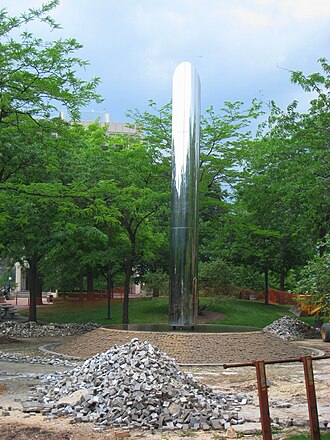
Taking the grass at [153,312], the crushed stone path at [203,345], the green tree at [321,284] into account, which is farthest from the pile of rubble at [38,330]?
the green tree at [321,284]

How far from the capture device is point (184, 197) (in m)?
19.1

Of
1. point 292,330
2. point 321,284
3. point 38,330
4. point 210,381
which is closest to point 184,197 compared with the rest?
point 210,381

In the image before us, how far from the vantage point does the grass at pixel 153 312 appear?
106 ft

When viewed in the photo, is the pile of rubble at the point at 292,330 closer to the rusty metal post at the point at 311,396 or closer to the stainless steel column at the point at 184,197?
the stainless steel column at the point at 184,197

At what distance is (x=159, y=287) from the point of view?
34312mm

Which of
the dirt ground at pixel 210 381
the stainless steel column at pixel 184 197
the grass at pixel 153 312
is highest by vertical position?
the stainless steel column at pixel 184 197

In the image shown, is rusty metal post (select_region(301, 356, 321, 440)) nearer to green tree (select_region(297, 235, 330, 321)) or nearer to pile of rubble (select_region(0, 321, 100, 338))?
green tree (select_region(297, 235, 330, 321))

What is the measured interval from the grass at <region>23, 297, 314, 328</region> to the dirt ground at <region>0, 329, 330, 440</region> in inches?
320

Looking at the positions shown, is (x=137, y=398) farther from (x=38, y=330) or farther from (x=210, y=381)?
(x=38, y=330)

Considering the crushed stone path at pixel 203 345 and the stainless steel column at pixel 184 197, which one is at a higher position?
the stainless steel column at pixel 184 197

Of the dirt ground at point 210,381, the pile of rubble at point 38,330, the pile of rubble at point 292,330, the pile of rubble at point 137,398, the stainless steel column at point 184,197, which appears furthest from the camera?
the pile of rubble at point 292,330

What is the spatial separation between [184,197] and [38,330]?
37.6 ft

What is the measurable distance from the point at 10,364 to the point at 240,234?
18.0 meters

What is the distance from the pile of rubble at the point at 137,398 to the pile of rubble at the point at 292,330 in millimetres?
15877
